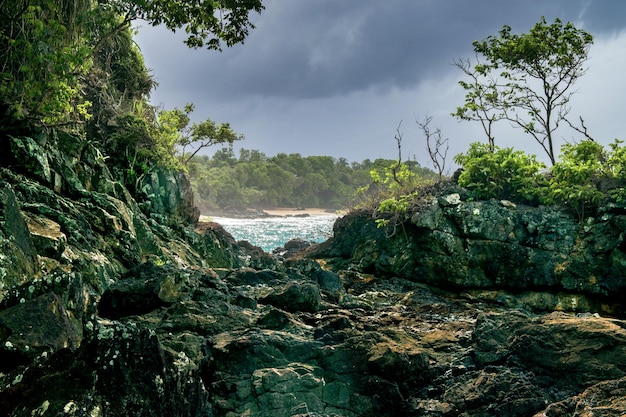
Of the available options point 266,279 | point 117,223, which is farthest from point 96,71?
point 266,279

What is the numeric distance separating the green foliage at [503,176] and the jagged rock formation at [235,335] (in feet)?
10.1

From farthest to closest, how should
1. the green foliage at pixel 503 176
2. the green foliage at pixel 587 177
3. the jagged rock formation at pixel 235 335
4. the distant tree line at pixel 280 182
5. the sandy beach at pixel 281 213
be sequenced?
1. the distant tree line at pixel 280 182
2. the sandy beach at pixel 281 213
3. the green foliage at pixel 503 176
4. the green foliage at pixel 587 177
5. the jagged rock formation at pixel 235 335

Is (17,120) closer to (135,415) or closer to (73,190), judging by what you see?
(73,190)

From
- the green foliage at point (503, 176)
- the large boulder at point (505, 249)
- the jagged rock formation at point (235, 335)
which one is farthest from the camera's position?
the green foliage at point (503, 176)

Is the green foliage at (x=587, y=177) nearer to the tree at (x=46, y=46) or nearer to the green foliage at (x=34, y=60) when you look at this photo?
the tree at (x=46, y=46)

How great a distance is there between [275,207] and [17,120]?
95.6 m

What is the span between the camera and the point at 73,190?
927cm

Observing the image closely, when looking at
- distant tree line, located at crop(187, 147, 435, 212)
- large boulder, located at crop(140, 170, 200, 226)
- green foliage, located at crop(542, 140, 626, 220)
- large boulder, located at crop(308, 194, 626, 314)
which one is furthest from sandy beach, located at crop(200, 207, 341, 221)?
green foliage, located at crop(542, 140, 626, 220)

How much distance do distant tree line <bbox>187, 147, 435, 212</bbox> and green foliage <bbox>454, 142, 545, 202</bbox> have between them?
74546mm

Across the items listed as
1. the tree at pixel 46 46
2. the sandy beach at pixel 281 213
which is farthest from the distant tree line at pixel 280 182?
the tree at pixel 46 46

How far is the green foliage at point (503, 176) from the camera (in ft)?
48.2

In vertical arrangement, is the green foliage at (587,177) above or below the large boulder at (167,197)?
above

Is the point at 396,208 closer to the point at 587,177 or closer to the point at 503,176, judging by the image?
the point at 503,176

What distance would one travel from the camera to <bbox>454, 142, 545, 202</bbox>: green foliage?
14695mm
